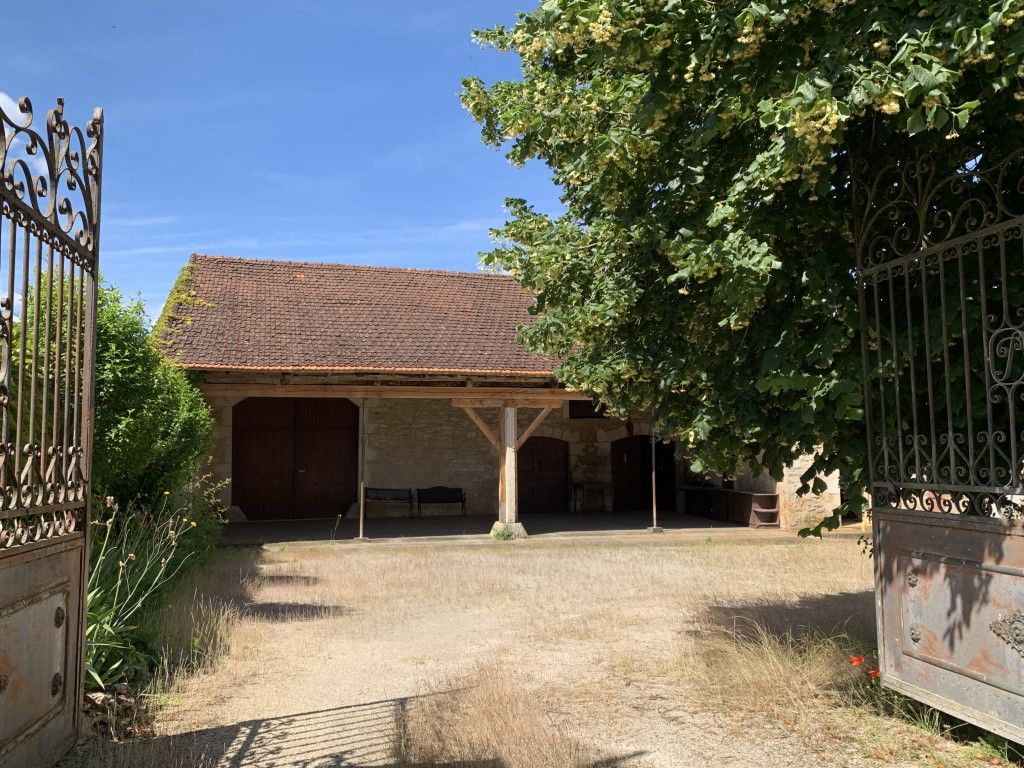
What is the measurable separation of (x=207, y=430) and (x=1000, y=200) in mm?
8426

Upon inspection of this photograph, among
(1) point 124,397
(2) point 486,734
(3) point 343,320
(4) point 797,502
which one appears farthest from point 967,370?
(3) point 343,320

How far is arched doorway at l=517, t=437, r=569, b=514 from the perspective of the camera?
1738 centimetres

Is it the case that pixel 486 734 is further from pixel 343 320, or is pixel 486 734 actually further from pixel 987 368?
pixel 343 320

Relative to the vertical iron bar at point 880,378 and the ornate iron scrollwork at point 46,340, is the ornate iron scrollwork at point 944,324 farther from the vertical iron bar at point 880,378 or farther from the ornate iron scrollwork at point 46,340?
the ornate iron scrollwork at point 46,340

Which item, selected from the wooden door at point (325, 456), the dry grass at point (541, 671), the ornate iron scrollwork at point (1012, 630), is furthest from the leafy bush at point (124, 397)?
the wooden door at point (325, 456)

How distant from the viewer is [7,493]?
3.15 meters

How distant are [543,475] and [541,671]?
39.5 ft

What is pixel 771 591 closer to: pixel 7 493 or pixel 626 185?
pixel 626 185

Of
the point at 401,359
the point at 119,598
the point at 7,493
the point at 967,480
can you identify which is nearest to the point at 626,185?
the point at 967,480

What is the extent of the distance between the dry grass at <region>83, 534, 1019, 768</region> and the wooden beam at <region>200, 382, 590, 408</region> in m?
3.48

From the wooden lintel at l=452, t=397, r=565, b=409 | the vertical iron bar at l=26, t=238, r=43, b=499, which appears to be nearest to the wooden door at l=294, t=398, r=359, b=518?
the wooden lintel at l=452, t=397, r=565, b=409

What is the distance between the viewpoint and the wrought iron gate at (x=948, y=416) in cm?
347

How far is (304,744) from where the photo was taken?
13.5 ft

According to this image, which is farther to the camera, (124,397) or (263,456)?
(263,456)
